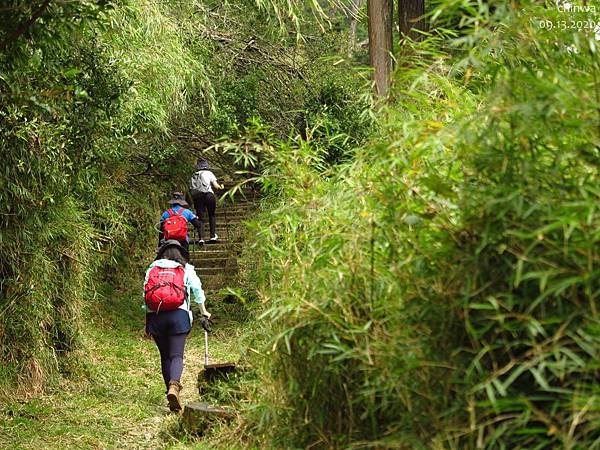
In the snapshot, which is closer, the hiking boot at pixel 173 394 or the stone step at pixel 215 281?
the hiking boot at pixel 173 394

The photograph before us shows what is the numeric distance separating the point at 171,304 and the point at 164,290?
133mm

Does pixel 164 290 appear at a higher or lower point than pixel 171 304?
higher

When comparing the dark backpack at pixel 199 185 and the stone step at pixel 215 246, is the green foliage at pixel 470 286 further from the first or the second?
the stone step at pixel 215 246

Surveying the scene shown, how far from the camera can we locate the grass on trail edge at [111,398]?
7.37 m

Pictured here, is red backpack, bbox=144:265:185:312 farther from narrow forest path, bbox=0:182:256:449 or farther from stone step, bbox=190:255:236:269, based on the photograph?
stone step, bbox=190:255:236:269

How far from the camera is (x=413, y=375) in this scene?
10.6ft

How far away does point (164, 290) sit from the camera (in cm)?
791

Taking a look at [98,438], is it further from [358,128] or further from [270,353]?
[358,128]

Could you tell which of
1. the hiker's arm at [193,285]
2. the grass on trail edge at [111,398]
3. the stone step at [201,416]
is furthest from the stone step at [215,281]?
the stone step at [201,416]

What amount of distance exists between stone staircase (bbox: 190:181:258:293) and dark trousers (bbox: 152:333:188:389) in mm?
7259

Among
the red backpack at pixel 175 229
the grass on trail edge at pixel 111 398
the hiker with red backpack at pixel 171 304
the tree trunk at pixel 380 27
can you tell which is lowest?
the grass on trail edge at pixel 111 398

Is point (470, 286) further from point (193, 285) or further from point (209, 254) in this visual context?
point (209, 254)

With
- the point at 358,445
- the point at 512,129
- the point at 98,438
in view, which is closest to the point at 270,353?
the point at 358,445

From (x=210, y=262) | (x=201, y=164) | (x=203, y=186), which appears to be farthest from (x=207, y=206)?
(x=210, y=262)
